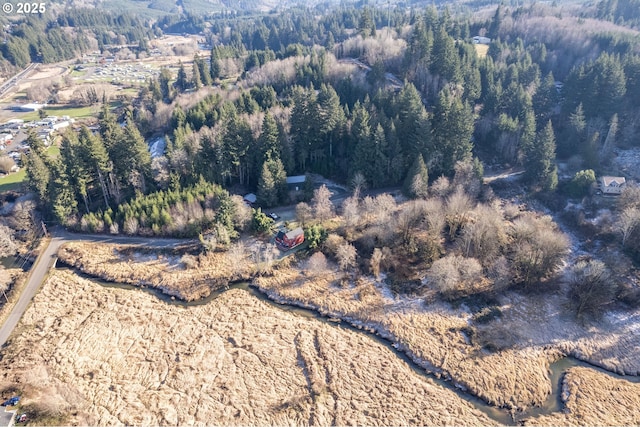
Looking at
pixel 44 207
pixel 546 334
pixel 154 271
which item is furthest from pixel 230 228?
pixel 546 334

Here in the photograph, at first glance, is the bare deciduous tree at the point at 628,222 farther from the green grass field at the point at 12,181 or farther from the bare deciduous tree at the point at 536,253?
the green grass field at the point at 12,181

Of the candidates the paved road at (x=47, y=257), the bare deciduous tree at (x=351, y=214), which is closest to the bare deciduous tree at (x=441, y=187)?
the bare deciduous tree at (x=351, y=214)

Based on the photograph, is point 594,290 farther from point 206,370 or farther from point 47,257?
point 47,257

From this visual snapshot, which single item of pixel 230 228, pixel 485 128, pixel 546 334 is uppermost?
pixel 485 128

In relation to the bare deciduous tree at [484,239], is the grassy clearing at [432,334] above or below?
below

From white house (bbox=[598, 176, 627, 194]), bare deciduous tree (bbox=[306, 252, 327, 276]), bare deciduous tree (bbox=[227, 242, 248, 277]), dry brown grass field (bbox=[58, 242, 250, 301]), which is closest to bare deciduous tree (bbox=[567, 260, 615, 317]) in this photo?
white house (bbox=[598, 176, 627, 194])

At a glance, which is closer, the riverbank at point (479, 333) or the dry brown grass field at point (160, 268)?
the riverbank at point (479, 333)

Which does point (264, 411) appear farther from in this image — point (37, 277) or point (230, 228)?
point (37, 277)

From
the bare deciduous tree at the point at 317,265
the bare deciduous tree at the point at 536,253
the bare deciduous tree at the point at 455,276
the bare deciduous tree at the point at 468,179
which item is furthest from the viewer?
the bare deciduous tree at the point at 468,179
